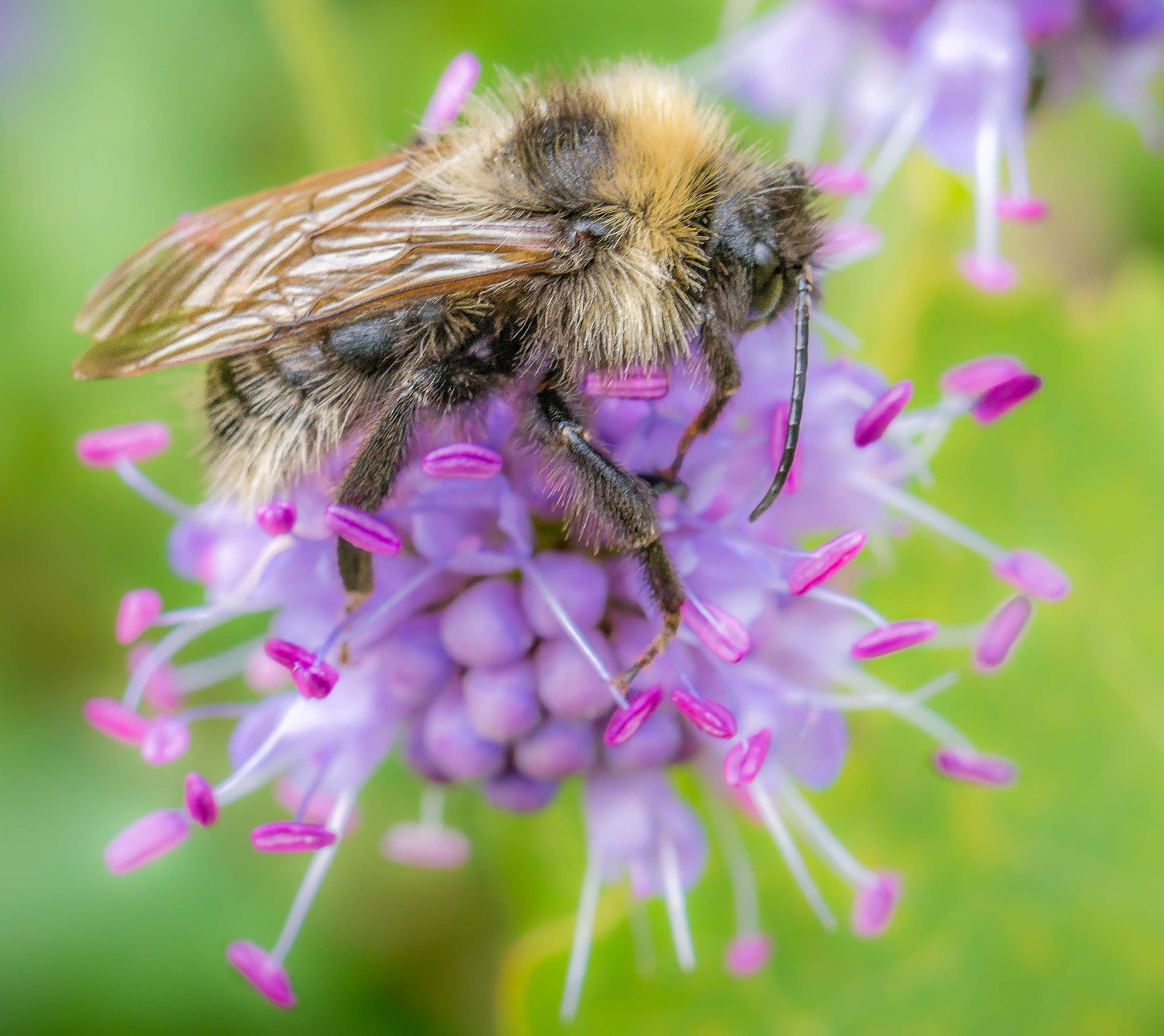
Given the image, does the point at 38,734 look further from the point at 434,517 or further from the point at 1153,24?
the point at 1153,24

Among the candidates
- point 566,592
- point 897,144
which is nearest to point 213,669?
point 566,592

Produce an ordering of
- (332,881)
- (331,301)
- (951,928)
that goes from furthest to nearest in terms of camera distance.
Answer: (332,881) → (951,928) → (331,301)

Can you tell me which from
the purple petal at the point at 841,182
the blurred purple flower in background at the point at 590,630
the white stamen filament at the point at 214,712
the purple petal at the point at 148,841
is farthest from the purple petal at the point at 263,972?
the purple petal at the point at 841,182

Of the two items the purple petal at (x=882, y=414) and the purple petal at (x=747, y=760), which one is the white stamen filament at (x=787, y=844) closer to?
the purple petal at (x=747, y=760)

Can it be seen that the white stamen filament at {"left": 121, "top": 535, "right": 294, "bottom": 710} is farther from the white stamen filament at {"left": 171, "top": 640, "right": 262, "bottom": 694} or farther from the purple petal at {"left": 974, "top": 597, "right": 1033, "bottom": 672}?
the purple petal at {"left": 974, "top": 597, "right": 1033, "bottom": 672}

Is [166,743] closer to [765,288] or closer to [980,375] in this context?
[765,288]

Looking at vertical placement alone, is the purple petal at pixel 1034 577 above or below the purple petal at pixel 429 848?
above

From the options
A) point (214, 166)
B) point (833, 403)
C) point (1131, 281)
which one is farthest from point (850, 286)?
point (214, 166)
